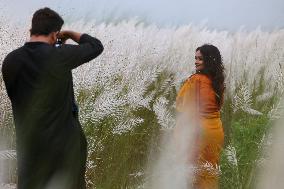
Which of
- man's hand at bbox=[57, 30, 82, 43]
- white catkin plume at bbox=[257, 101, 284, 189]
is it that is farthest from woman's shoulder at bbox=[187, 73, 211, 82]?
white catkin plume at bbox=[257, 101, 284, 189]

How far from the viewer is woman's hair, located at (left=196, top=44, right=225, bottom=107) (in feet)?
10.4

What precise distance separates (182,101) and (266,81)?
165 cm

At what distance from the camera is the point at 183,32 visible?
224 inches

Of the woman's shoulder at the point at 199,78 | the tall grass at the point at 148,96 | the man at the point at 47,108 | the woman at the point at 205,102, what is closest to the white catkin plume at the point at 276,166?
the tall grass at the point at 148,96

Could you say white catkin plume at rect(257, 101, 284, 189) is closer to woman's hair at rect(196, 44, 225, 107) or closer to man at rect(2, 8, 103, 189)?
man at rect(2, 8, 103, 189)

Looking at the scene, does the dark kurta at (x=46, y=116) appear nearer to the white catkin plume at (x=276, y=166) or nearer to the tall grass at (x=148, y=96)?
the tall grass at (x=148, y=96)

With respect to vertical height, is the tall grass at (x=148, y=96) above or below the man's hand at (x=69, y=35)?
below

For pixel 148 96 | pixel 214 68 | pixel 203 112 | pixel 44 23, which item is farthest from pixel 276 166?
pixel 148 96

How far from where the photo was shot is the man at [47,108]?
6.80 feet

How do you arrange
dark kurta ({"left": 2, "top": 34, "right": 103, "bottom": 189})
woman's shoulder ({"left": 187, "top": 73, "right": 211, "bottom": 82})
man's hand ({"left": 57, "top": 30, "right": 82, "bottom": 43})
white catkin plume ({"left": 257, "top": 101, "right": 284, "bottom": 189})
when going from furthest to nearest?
woman's shoulder ({"left": 187, "top": 73, "right": 211, "bottom": 82}) → man's hand ({"left": 57, "top": 30, "right": 82, "bottom": 43}) → dark kurta ({"left": 2, "top": 34, "right": 103, "bottom": 189}) → white catkin plume ({"left": 257, "top": 101, "right": 284, "bottom": 189})

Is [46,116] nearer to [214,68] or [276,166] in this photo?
[276,166]

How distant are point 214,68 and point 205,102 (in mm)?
192

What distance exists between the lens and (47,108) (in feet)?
6.72

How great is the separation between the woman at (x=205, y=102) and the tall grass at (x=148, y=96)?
0.34ft
